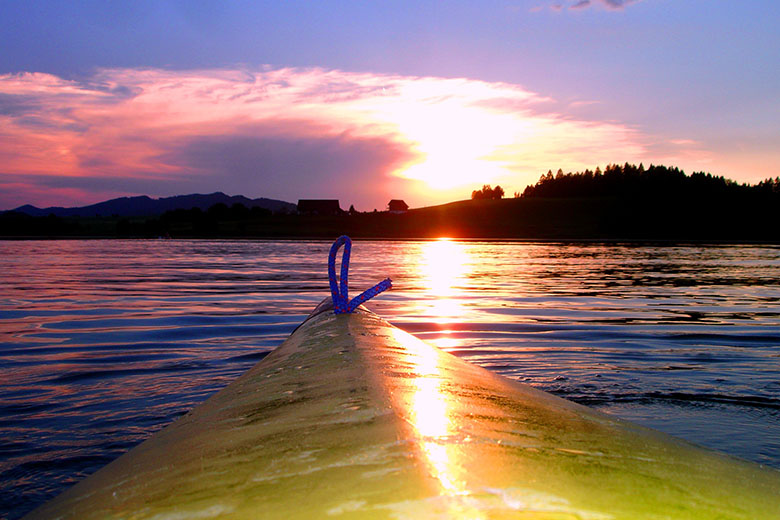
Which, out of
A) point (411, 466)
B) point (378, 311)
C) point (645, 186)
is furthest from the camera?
point (645, 186)

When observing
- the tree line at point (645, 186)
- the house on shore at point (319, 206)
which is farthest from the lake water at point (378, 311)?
the house on shore at point (319, 206)

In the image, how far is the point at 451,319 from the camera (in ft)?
29.5

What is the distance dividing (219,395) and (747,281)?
16390mm

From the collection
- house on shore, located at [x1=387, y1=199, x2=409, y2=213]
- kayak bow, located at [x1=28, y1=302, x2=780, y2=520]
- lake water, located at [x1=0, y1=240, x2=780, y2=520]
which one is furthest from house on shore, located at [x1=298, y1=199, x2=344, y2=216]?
kayak bow, located at [x1=28, y1=302, x2=780, y2=520]

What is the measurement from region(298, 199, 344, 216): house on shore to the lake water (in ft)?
352

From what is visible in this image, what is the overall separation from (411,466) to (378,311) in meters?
8.56

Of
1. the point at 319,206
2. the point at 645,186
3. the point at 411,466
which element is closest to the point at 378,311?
the point at 411,466

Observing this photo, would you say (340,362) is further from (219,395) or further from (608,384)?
(608,384)

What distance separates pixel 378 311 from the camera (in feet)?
31.7

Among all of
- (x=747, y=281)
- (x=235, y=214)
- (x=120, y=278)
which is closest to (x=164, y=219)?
(x=235, y=214)

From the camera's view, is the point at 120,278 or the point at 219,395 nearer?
→ the point at 219,395

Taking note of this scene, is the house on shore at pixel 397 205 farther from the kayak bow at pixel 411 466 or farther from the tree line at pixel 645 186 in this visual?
the kayak bow at pixel 411 466

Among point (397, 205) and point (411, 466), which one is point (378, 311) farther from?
point (397, 205)

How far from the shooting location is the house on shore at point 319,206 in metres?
122
